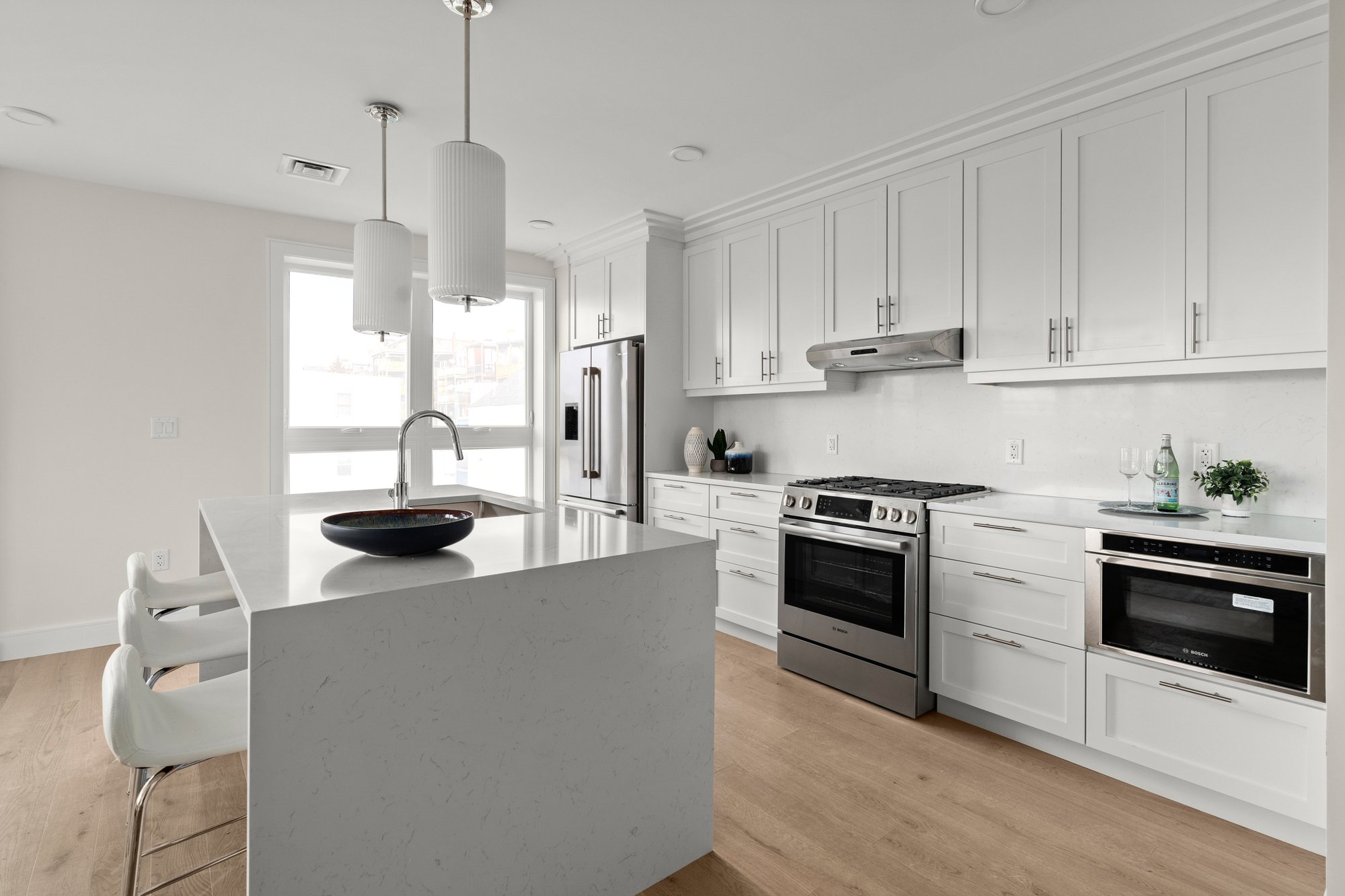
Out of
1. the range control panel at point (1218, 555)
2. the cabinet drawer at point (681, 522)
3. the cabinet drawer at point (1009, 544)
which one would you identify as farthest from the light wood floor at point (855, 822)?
the cabinet drawer at point (681, 522)

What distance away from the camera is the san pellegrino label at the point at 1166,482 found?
93.9 inches

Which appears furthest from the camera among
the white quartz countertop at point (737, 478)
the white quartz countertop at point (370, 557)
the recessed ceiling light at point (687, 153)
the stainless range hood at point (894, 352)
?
the white quartz countertop at point (737, 478)

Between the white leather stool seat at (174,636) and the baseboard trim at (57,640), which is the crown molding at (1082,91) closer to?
the white leather stool seat at (174,636)

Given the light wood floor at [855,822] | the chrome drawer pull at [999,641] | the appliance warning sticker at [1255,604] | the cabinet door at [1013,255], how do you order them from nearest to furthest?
the light wood floor at [855,822], the appliance warning sticker at [1255,604], the chrome drawer pull at [999,641], the cabinet door at [1013,255]

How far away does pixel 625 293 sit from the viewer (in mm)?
4445

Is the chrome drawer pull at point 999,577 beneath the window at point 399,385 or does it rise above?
beneath

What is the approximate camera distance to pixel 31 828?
1994 millimetres

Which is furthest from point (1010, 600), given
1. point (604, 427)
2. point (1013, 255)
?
point (604, 427)

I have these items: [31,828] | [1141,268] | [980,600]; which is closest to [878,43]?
[1141,268]

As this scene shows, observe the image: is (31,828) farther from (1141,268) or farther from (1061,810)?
(1141,268)

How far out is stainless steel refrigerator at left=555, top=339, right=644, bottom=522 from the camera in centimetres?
431

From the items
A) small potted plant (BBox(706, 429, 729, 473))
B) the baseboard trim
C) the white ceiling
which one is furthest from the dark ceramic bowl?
the baseboard trim

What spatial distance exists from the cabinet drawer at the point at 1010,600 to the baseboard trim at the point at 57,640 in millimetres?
4211

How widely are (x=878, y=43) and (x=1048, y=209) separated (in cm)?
97
